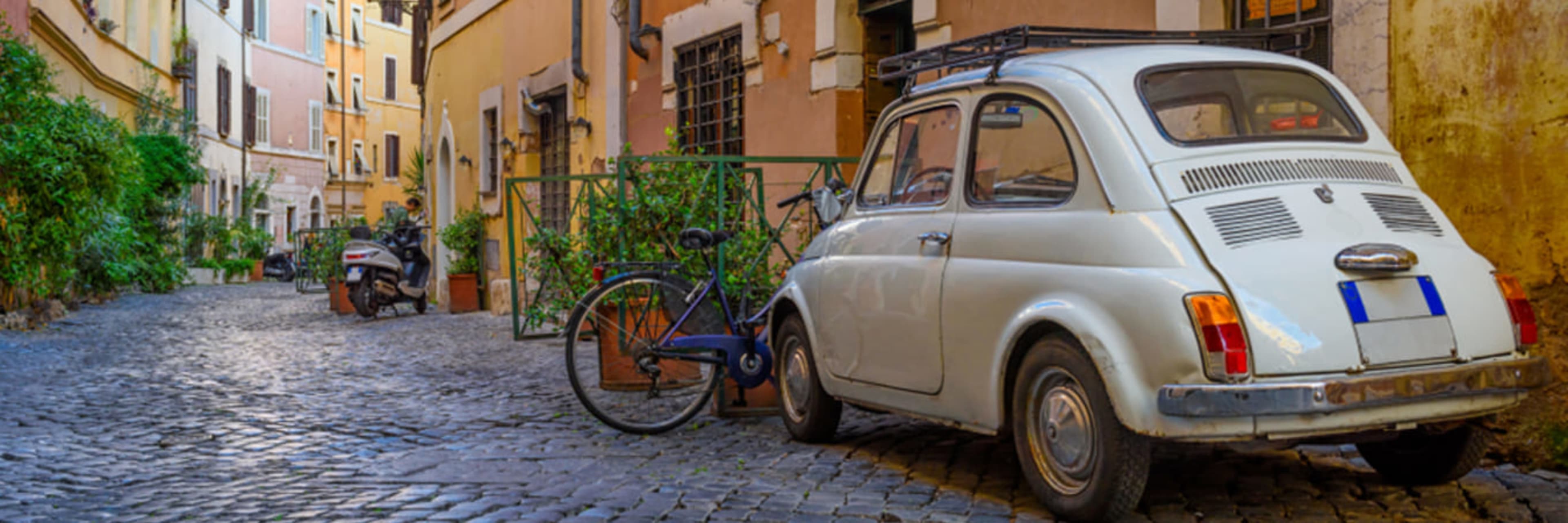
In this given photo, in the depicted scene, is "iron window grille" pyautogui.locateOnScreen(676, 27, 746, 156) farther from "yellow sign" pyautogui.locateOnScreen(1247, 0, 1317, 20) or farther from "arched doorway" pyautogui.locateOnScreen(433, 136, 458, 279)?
"arched doorway" pyautogui.locateOnScreen(433, 136, 458, 279)

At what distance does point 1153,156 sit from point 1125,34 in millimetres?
1322

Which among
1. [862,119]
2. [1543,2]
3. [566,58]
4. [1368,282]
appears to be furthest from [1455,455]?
[566,58]

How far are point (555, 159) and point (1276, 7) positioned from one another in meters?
11.6

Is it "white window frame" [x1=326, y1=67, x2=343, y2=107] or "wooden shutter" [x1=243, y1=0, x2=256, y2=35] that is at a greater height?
"wooden shutter" [x1=243, y1=0, x2=256, y2=35]

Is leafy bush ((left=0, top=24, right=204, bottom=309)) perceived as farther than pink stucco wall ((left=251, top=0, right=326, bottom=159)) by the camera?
No

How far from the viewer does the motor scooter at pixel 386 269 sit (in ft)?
53.5

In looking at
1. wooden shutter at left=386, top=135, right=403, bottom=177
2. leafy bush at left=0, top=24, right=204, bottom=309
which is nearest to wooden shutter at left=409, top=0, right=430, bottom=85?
leafy bush at left=0, top=24, right=204, bottom=309

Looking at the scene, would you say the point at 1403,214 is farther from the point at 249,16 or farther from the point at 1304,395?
the point at 249,16

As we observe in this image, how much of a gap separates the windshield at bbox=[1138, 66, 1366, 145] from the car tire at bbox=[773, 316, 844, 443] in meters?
1.95

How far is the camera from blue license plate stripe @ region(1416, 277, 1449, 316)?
14.5 ft

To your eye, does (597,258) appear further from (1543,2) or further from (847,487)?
(1543,2)

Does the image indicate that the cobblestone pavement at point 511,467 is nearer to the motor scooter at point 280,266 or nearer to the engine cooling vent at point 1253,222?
the engine cooling vent at point 1253,222

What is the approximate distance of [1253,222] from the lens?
4418mm

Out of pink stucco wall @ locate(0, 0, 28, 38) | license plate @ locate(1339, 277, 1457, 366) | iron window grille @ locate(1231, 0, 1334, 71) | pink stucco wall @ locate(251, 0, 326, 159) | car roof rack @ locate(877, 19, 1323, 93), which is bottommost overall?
license plate @ locate(1339, 277, 1457, 366)
